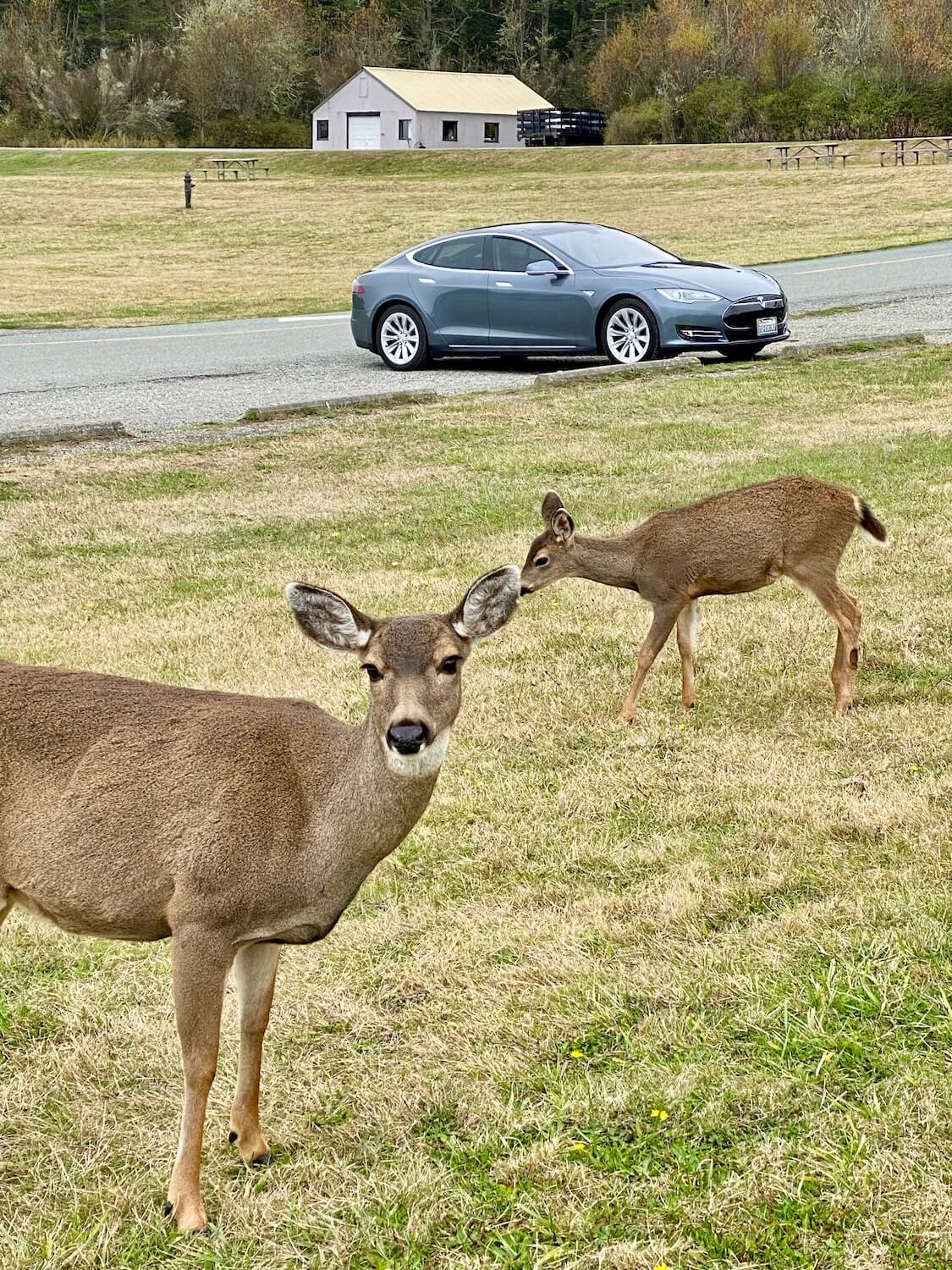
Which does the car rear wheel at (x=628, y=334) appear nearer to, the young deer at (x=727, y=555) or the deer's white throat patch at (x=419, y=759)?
the young deer at (x=727, y=555)

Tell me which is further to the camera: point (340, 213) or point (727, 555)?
point (340, 213)

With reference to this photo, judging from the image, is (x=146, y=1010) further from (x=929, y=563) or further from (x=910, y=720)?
(x=929, y=563)

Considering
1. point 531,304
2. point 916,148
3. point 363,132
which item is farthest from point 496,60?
point 531,304

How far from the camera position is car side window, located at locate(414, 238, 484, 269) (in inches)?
755

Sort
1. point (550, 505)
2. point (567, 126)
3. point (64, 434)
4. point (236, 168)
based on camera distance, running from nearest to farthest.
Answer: point (550, 505)
point (64, 434)
point (236, 168)
point (567, 126)

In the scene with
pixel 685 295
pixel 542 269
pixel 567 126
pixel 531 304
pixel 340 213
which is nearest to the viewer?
pixel 685 295

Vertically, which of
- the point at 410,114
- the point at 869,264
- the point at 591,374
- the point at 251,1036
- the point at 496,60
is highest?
the point at 496,60

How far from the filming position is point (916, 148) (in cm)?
5569

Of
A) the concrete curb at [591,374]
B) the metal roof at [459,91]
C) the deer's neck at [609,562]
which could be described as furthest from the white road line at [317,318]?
the metal roof at [459,91]

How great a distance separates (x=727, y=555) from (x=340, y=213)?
4258cm

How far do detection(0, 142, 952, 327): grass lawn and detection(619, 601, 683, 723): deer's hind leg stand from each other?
21.1m

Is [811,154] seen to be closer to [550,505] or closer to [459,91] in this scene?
[459,91]

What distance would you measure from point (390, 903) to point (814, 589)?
2989 millimetres

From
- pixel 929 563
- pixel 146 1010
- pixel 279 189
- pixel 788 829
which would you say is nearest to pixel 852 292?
pixel 929 563
